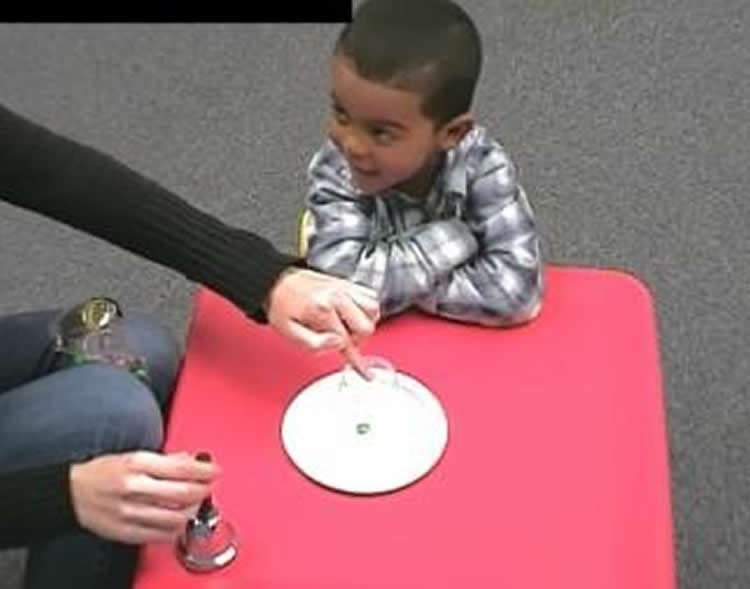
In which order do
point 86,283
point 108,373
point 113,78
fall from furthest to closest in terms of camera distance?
point 113,78 < point 86,283 < point 108,373

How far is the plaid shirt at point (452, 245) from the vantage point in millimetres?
988

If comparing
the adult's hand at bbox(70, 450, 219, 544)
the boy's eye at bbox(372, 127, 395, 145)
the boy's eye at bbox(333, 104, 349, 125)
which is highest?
the boy's eye at bbox(333, 104, 349, 125)

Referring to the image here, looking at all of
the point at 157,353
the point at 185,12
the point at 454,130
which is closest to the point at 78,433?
the point at 157,353

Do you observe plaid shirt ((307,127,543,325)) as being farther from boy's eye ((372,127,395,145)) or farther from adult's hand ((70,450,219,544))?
adult's hand ((70,450,219,544))

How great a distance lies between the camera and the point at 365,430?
0.94 metres

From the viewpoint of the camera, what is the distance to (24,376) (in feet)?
3.48

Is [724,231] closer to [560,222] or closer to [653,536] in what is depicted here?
[560,222]

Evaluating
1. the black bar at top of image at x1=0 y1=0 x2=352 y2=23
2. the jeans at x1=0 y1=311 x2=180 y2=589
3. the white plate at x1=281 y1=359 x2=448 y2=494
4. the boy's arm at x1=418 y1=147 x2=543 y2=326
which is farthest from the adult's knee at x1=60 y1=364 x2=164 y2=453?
the black bar at top of image at x1=0 y1=0 x2=352 y2=23

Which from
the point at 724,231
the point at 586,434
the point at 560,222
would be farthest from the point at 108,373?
the point at 724,231

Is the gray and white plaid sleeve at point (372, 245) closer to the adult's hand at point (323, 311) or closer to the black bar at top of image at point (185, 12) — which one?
the adult's hand at point (323, 311)

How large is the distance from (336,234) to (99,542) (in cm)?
29

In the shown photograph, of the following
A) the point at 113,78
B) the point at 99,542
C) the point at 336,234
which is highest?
the point at 113,78

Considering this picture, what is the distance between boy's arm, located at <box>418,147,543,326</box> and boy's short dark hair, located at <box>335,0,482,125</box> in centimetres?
7

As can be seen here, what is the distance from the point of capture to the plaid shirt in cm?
99
